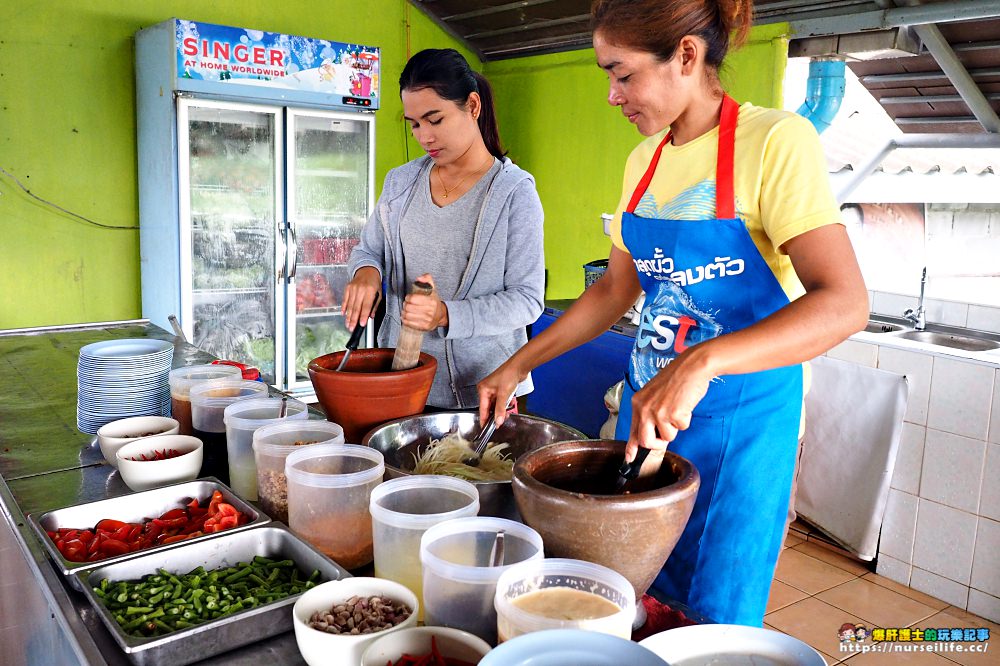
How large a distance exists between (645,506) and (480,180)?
1.35 m

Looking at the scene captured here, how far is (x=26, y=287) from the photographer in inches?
191

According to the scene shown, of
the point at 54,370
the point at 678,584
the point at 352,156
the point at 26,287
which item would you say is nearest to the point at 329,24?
the point at 352,156

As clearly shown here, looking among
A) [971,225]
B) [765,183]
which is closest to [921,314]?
[971,225]

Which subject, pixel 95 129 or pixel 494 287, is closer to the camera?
pixel 494 287

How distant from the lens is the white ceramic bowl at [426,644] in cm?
92

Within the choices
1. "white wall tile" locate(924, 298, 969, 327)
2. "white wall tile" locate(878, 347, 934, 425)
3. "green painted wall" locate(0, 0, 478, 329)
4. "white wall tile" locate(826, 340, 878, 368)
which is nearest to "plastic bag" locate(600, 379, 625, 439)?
"white wall tile" locate(826, 340, 878, 368)

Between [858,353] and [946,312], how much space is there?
2.24 ft

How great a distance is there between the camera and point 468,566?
3.28ft

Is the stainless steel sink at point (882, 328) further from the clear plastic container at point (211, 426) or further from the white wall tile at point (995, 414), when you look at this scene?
the clear plastic container at point (211, 426)

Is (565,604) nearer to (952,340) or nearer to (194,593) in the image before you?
(194,593)

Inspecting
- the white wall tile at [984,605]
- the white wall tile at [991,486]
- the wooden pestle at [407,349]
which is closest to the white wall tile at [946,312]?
the white wall tile at [991,486]

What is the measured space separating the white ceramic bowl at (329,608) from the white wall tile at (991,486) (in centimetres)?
302

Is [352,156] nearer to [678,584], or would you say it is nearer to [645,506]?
[678,584]

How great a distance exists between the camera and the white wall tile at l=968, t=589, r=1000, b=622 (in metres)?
3.17
